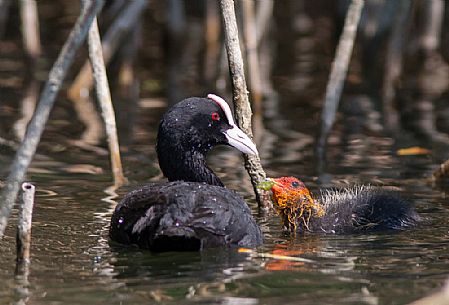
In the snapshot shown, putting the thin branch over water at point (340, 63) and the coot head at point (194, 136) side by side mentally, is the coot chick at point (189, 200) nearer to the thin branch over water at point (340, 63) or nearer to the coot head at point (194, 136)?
the coot head at point (194, 136)

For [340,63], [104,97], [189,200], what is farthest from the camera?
[340,63]

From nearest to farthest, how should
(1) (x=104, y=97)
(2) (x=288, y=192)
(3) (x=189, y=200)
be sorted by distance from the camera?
(3) (x=189, y=200)
(2) (x=288, y=192)
(1) (x=104, y=97)

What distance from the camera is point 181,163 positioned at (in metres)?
7.27

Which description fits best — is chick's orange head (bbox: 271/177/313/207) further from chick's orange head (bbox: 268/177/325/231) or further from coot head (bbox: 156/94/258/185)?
coot head (bbox: 156/94/258/185)

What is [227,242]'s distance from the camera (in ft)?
21.1

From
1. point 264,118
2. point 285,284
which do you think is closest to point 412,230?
point 285,284

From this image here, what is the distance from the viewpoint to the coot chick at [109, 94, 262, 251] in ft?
20.5

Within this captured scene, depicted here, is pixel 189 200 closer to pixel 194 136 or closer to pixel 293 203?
pixel 194 136

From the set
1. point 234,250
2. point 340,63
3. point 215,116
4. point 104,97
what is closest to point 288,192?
point 215,116

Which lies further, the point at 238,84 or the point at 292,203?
the point at 238,84

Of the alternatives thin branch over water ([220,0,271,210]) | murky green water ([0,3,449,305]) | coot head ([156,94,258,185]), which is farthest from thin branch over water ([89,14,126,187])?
coot head ([156,94,258,185])

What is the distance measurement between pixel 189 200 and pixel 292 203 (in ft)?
3.80

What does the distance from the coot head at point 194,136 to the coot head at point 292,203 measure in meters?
0.33

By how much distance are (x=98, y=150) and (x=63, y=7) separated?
28.0 feet
